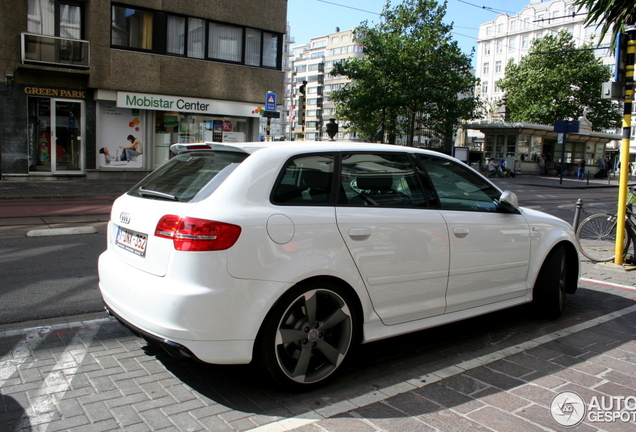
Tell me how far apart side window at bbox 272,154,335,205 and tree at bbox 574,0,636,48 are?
6576mm

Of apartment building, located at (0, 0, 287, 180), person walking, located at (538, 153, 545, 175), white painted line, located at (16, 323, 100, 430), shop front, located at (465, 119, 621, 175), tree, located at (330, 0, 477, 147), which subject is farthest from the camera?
person walking, located at (538, 153, 545, 175)

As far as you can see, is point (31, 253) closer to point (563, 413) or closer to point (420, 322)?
point (420, 322)

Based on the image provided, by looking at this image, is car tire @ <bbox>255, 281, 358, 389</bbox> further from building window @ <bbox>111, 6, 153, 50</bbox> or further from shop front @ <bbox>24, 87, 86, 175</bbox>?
building window @ <bbox>111, 6, 153, 50</bbox>

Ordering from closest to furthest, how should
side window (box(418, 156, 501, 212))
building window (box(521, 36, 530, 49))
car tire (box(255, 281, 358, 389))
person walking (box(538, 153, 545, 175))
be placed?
car tire (box(255, 281, 358, 389)) → side window (box(418, 156, 501, 212)) → person walking (box(538, 153, 545, 175)) → building window (box(521, 36, 530, 49))

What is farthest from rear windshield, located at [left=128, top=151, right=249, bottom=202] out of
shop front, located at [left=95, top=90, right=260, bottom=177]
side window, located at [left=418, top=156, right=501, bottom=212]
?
shop front, located at [left=95, top=90, right=260, bottom=177]

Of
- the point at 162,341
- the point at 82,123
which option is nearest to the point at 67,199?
the point at 82,123

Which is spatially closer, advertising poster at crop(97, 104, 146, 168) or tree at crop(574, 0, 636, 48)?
tree at crop(574, 0, 636, 48)

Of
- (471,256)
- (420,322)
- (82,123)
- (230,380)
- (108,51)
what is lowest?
(230,380)

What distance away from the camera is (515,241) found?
4461 mm

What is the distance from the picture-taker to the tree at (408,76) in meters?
34.8

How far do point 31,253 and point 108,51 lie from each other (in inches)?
567

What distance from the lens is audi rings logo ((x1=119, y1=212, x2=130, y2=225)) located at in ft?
11.4

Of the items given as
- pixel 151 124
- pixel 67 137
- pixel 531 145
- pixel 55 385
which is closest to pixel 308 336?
pixel 55 385

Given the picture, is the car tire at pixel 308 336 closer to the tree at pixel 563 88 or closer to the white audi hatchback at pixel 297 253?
the white audi hatchback at pixel 297 253
